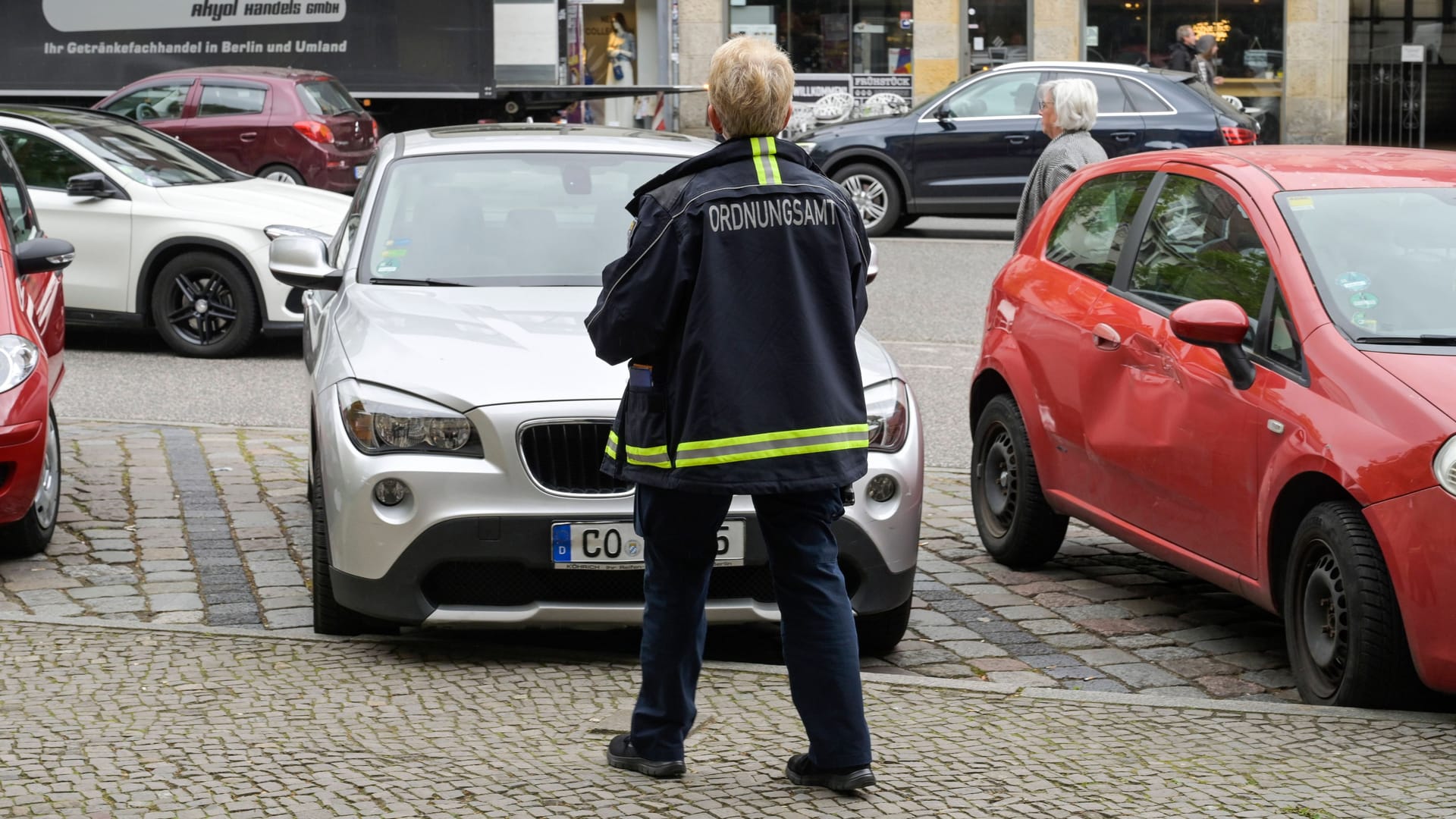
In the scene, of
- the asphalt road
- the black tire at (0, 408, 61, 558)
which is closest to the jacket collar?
the black tire at (0, 408, 61, 558)

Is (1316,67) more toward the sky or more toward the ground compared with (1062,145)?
more toward the sky

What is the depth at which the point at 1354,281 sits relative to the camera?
209 inches

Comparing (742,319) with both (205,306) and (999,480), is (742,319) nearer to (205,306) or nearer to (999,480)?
(999,480)

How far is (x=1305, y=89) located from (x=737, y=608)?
2586 cm

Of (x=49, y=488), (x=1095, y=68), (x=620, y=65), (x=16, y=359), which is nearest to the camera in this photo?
(x=16, y=359)

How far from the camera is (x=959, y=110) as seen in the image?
18.5 m

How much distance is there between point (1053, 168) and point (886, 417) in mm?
4431

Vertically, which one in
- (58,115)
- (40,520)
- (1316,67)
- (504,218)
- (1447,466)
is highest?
(1316,67)

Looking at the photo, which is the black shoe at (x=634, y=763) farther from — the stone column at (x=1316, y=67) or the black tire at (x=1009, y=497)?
the stone column at (x=1316, y=67)

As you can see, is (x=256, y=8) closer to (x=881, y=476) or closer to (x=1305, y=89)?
(x=1305, y=89)

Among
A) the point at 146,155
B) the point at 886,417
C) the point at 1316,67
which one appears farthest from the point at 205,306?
the point at 1316,67

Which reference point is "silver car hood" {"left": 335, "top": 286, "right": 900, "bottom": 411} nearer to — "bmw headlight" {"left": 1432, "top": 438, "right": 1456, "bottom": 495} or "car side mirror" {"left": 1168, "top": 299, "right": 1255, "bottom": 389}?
"car side mirror" {"left": 1168, "top": 299, "right": 1255, "bottom": 389}

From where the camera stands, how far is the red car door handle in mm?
6066

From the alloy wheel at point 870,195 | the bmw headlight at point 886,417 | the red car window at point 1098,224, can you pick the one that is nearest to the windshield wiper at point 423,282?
the bmw headlight at point 886,417
